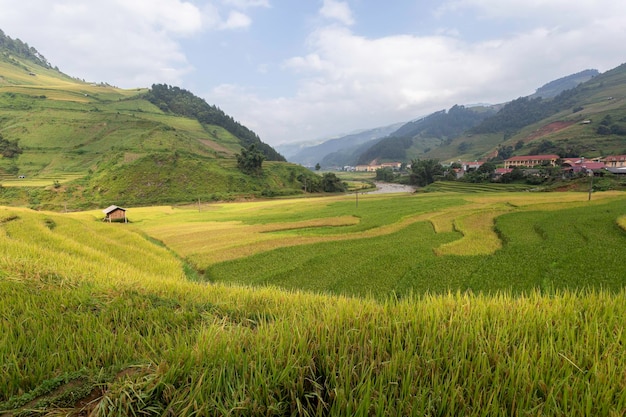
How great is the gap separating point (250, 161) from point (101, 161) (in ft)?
129

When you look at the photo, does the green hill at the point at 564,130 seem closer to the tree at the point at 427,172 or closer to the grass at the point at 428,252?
the tree at the point at 427,172

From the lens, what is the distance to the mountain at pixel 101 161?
58.7 m

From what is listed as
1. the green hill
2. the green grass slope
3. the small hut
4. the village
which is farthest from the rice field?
the green hill

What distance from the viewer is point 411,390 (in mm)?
1553

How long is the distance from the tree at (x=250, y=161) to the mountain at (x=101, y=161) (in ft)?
6.70

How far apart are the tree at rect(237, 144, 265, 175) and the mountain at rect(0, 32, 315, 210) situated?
6.70ft

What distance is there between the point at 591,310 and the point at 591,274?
957 cm

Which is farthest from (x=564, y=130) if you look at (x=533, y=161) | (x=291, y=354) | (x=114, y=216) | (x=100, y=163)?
(x=100, y=163)

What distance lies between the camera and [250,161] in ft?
251

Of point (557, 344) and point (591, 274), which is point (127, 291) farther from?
point (591, 274)

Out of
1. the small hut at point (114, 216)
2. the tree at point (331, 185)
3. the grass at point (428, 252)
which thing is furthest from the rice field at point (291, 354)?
the tree at point (331, 185)

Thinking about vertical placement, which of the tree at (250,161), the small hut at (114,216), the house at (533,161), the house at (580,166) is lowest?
the small hut at (114,216)

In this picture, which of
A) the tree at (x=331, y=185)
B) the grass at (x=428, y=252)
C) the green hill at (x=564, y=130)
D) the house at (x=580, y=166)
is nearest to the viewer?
the grass at (x=428, y=252)

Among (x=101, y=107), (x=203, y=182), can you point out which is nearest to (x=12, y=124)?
(x=101, y=107)
